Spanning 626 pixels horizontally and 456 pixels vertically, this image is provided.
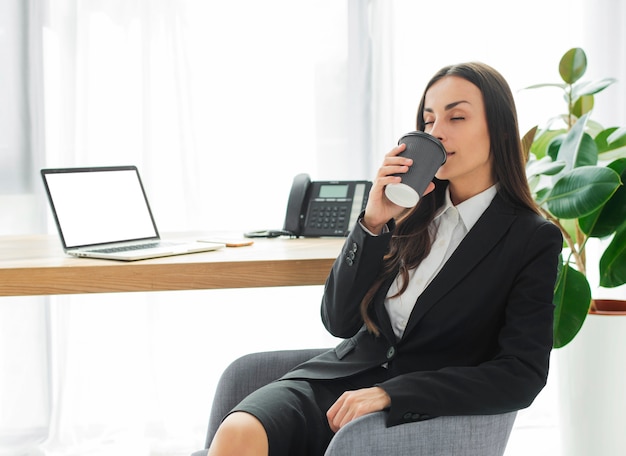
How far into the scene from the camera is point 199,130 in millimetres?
2883

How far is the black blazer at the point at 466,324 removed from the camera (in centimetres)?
124

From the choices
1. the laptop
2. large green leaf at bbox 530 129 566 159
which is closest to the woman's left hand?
the laptop

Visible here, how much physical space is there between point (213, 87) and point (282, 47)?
319mm

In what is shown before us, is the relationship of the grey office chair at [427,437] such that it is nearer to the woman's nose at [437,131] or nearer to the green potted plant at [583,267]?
the woman's nose at [437,131]

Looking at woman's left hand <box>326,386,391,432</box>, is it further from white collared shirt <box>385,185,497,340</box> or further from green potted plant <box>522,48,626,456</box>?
Answer: green potted plant <box>522,48,626,456</box>

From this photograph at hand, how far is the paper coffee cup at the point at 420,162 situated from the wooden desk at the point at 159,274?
1.17 ft

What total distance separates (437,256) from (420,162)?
260 millimetres

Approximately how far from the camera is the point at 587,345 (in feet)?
6.97

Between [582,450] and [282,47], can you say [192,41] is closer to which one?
[282,47]

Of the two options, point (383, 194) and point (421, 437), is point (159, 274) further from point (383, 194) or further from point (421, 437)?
point (421, 437)

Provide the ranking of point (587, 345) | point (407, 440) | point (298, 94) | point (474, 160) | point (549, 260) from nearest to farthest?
1. point (407, 440)
2. point (549, 260)
3. point (474, 160)
4. point (587, 345)
5. point (298, 94)

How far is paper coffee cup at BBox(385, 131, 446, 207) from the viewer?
1.34m

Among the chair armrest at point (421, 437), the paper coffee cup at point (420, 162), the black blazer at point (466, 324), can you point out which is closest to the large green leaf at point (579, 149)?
the black blazer at point (466, 324)

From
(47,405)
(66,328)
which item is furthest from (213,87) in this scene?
(47,405)
